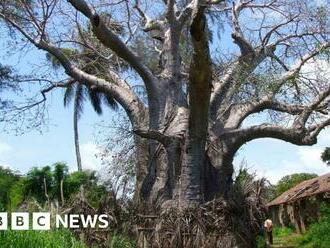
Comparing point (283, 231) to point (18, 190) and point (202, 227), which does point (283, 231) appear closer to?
point (18, 190)

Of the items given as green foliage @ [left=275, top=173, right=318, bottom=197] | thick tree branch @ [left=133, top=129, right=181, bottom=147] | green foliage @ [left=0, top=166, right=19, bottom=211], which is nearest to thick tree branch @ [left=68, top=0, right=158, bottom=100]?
thick tree branch @ [left=133, top=129, right=181, bottom=147]

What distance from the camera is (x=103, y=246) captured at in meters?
10.4

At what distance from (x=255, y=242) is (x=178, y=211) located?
1.74 metres

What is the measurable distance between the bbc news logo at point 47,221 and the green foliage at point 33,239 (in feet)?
0.61

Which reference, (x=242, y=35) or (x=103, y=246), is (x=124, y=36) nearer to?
(x=242, y=35)

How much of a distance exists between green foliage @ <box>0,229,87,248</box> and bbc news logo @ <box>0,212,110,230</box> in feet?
0.61

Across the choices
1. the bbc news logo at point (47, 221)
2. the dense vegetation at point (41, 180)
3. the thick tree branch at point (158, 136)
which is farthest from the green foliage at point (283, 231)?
the bbc news logo at point (47, 221)

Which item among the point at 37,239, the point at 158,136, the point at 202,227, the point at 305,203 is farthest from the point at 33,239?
the point at 305,203

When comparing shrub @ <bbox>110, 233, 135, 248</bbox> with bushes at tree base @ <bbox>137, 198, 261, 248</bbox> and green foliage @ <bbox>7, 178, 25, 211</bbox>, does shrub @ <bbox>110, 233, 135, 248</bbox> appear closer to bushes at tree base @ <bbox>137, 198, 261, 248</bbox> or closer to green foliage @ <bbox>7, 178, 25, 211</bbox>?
bushes at tree base @ <bbox>137, 198, 261, 248</bbox>

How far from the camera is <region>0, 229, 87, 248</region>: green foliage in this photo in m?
6.48

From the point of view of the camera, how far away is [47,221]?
871 centimetres

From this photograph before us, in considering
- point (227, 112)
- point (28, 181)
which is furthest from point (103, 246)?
point (28, 181)

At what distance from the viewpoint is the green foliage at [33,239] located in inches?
255

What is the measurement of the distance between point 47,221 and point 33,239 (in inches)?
72.8
